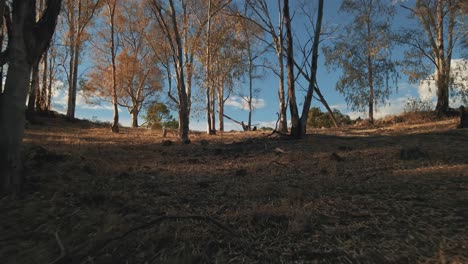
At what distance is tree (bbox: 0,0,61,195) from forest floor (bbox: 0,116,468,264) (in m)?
0.35

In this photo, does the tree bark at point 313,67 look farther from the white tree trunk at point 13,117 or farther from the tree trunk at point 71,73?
the tree trunk at point 71,73

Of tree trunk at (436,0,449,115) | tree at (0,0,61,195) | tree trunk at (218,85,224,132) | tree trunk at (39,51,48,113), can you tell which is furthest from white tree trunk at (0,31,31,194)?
tree trunk at (218,85,224,132)

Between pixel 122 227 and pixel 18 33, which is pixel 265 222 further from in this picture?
pixel 18 33

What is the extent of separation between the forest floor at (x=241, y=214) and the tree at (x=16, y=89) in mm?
347

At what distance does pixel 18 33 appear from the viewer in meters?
3.90

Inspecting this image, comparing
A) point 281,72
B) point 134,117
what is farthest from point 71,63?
point 134,117

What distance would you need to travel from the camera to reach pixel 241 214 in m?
3.23

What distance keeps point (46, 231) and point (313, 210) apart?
2.72 m

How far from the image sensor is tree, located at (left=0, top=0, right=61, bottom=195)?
147 inches

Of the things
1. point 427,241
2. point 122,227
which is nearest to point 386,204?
point 427,241

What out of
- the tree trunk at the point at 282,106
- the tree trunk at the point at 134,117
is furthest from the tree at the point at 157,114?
the tree trunk at the point at 282,106

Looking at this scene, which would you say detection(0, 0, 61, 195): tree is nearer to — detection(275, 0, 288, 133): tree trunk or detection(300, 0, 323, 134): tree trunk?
detection(300, 0, 323, 134): tree trunk

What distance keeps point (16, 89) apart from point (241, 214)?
3236mm

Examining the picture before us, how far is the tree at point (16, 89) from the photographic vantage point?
12.2 ft
